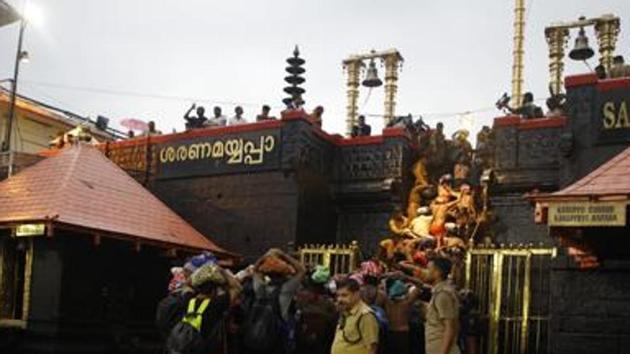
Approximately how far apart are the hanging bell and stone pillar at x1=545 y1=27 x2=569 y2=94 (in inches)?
75.4

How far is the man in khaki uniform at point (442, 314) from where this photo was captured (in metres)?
7.25

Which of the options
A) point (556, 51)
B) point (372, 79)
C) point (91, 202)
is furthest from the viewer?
point (372, 79)

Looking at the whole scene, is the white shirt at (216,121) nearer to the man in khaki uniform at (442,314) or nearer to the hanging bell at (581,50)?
the hanging bell at (581,50)

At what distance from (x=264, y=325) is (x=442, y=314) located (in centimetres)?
182

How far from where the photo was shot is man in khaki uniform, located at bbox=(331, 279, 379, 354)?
7.36 meters

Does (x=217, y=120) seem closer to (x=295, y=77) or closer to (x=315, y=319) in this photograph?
(x=295, y=77)

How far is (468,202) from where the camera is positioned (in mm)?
15188

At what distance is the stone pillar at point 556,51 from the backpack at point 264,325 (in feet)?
43.3

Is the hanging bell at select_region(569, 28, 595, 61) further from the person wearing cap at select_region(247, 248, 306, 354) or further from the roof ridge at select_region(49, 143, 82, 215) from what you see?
the person wearing cap at select_region(247, 248, 306, 354)

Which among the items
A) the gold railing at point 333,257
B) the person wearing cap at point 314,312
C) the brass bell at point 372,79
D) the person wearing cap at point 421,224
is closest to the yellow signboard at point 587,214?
the person wearing cap at point 314,312

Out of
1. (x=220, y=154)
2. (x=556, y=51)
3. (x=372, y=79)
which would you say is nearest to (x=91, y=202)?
(x=220, y=154)

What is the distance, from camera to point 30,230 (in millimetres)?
13180

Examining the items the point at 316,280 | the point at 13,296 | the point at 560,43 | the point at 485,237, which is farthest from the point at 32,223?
the point at 560,43

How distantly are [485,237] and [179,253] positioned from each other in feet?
17.6
